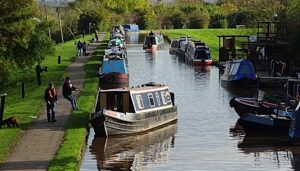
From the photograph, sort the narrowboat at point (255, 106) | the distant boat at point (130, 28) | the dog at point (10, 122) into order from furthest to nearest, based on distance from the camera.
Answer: the distant boat at point (130, 28), the narrowboat at point (255, 106), the dog at point (10, 122)

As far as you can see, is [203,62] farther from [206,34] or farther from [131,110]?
[206,34]

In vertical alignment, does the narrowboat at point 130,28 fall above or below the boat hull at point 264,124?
above

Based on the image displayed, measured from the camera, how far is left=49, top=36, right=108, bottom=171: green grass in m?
22.6

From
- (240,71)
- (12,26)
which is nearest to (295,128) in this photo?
(12,26)

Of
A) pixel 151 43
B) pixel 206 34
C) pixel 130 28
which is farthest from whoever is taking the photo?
pixel 130 28

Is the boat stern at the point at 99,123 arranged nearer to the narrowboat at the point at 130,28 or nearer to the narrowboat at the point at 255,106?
the narrowboat at the point at 255,106

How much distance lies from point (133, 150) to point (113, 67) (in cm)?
2231

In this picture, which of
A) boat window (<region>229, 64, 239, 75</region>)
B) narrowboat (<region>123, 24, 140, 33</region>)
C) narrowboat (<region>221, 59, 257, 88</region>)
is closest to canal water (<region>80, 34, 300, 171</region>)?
narrowboat (<region>221, 59, 257, 88</region>)

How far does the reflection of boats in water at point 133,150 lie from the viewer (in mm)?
25141

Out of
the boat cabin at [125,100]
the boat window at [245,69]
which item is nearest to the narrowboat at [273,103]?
the boat cabin at [125,100]

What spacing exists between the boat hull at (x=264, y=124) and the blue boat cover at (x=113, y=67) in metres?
19.3

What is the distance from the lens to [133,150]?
2744 centimetres

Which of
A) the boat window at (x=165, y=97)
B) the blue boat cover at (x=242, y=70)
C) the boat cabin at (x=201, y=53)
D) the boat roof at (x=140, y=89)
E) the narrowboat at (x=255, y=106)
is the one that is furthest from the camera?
the boat cabin at (x=201, y=53)

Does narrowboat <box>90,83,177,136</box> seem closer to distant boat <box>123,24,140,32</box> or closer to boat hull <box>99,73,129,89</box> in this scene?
boat hull <box>99,73,129,89</box>
